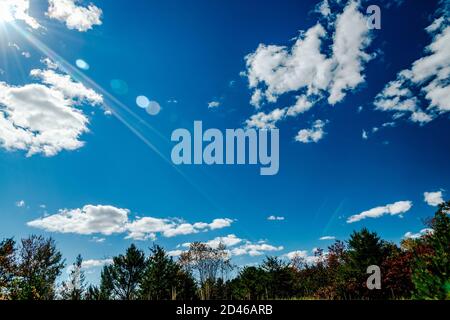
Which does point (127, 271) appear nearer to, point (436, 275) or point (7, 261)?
point (7, 261)

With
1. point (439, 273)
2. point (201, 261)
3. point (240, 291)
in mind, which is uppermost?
point (439, 273)

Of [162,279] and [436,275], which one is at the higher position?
[436,275]

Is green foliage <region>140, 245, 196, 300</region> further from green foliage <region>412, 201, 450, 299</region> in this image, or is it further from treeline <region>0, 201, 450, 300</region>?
green foliage <region>412, 201, 450, 299</region>

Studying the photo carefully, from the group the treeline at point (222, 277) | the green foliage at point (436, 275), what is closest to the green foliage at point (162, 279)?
the treeline at point (222, 277)

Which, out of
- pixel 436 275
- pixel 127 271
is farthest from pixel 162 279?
pixel 436 275

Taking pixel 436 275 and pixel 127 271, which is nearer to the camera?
pixel 436 275

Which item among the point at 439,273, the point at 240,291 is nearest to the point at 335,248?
the point at 240,291

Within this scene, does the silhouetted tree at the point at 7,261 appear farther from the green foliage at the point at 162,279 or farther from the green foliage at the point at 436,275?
the green foliage at the point at 436,275

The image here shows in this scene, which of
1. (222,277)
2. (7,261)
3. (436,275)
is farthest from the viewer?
(222,277)

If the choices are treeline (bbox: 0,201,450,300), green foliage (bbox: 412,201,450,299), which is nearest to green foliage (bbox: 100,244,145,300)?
treeline (bbox: 0,201,450,300)
